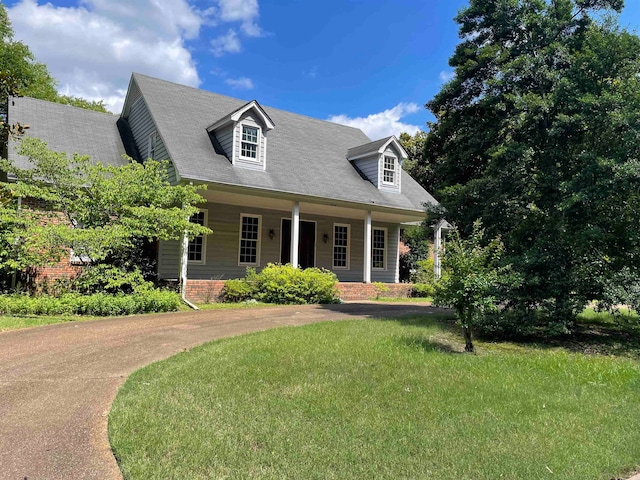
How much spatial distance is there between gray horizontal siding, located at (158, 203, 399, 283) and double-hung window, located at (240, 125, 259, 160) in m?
2.20

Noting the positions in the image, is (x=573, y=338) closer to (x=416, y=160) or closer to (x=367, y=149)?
(x=367, y=149)

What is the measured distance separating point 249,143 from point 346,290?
612 cm

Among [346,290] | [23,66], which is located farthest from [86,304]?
[23,66]

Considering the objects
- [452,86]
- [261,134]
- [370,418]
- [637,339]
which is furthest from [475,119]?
[370,418]

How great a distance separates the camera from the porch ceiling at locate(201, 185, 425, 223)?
47.8 ft

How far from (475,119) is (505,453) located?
9.07m

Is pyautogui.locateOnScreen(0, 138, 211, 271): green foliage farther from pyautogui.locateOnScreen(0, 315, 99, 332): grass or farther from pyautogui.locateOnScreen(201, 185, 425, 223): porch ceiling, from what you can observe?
pyautogui.locateOnScreen(201, 185, 425, 223): porch ceiling

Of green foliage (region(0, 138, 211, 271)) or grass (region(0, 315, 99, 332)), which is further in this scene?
green foliage (region(0, 138, 211, 271))

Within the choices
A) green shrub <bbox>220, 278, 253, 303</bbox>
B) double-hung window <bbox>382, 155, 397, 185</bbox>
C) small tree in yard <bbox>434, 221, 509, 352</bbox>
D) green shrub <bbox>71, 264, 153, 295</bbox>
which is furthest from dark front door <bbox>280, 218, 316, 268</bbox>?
small tree in yard <bbox>434, 221, 509, 352</bbox>

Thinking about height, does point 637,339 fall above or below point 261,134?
below

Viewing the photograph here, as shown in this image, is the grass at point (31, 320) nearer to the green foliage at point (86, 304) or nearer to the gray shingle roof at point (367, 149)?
the green foliage at point (86, 304)

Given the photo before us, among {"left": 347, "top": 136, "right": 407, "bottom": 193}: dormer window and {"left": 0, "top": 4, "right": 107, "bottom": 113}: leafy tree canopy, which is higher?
{"left": 0, "top": 4, "right": 107, "bottom": 113}: leafy tree canopy

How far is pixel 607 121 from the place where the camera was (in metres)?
8.52

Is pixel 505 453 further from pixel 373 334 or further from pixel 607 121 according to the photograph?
pixel 607 121
